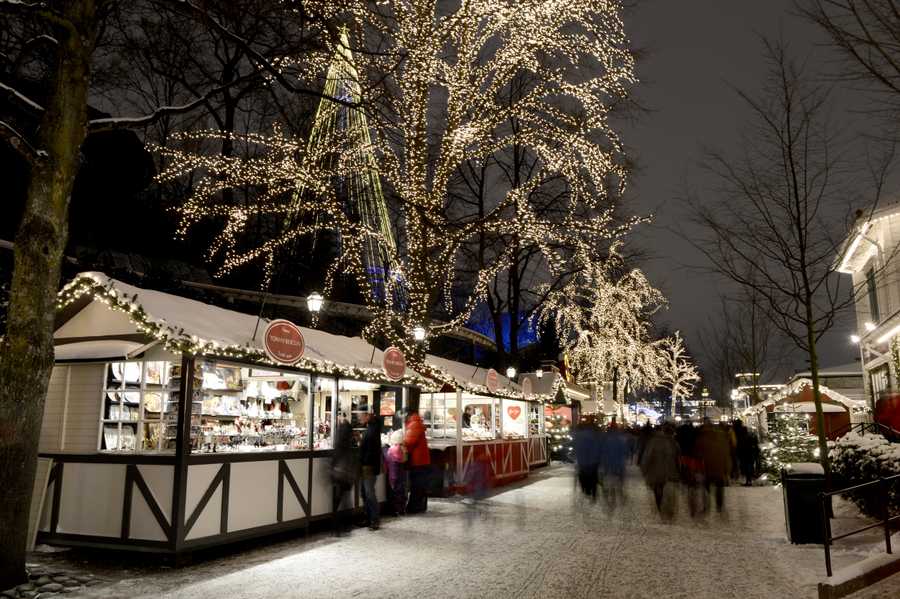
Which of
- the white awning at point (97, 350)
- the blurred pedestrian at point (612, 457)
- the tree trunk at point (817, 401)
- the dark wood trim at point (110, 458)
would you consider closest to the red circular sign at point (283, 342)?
the white awning at point (97, 350)

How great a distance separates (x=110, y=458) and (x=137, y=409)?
1024mm

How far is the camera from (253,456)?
9594 mm

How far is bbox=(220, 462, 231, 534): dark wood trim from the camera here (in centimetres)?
891

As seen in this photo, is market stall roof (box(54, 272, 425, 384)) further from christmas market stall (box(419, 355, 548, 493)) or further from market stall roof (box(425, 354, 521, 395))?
christmas market stall (box(419, 355, 548, 493))

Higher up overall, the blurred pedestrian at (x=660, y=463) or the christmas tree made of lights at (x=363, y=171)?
the christmas tree made of lights at (x=363, y=171)

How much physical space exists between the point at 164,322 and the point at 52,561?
3.18m

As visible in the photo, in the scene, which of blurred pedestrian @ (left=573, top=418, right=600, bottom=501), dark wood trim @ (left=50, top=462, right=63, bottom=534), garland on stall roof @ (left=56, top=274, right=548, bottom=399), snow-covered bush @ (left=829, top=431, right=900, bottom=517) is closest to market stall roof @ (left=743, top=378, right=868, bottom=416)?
snow-covered bush @ (left=829, top=431, right=900, bottom=517)

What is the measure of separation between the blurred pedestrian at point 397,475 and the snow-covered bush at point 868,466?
7.46 m

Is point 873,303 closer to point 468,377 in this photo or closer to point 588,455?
point 468,377

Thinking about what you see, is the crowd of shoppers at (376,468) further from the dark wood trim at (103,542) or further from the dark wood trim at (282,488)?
the dark wood trim at (103,542)

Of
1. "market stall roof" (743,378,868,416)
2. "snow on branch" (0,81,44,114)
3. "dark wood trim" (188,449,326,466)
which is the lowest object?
"dark wood trim" (188,449,326,466)

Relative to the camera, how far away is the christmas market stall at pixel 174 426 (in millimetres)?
8484

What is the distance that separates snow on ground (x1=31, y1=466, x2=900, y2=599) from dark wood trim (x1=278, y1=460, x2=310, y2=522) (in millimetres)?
445

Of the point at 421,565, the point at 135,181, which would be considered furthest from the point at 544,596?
the point at 135,181
